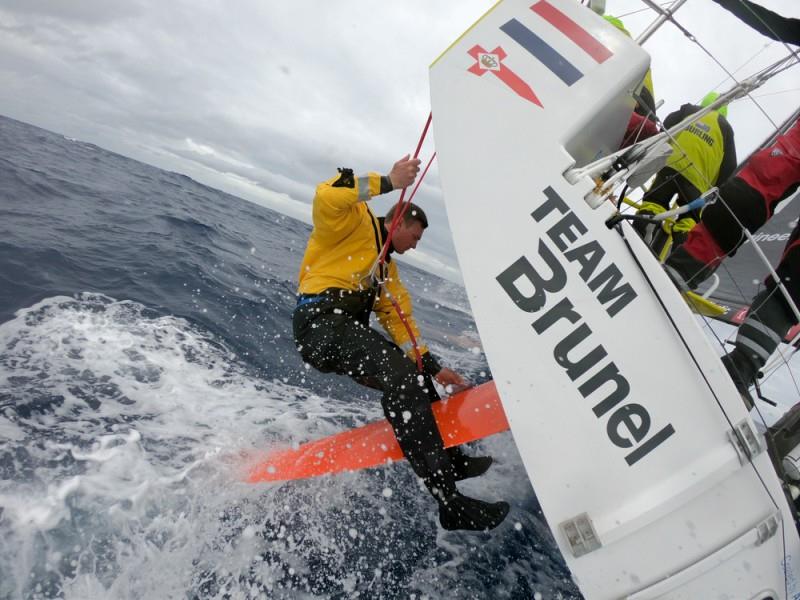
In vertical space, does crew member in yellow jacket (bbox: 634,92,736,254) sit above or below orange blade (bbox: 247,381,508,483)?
above

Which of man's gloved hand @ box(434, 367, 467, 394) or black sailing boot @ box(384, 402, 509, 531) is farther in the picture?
man's gloved hand @ box(434, 367, 467, 394)

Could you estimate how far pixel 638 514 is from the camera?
1.44 meters

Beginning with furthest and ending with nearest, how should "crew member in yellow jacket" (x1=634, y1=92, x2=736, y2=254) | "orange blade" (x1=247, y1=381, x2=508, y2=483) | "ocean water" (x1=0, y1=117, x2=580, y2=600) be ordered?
1. "crew member in yellow jacket" (x1=634, y1=92, x2=736, y2=254)
2. "orange blade" (x1=247, y1=381, x2=508, y2=483)
3. "ocean water" (x1=0, y1=117, x2=580, y2=600)

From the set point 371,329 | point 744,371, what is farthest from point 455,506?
point 744,371

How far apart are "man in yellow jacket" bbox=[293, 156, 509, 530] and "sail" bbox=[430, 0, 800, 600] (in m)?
0.62

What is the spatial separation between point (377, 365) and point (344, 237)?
0.82 meters

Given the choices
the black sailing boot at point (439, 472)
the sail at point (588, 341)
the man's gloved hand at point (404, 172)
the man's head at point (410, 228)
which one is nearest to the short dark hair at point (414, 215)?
the man's head at point (410, 228)

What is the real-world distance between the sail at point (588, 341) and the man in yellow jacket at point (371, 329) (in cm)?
62

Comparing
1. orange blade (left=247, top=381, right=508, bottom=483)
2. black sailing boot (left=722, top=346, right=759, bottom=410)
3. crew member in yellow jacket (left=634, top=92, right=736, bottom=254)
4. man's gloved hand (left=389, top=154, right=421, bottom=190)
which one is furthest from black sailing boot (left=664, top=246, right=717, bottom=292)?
man's gloved hand (left=389, top=154, right=421, bottom=190)

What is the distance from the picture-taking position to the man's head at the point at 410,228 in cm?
283

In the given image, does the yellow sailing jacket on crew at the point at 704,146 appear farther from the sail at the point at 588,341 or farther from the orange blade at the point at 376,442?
the orange blade at the point at 376,442

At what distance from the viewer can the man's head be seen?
283cm

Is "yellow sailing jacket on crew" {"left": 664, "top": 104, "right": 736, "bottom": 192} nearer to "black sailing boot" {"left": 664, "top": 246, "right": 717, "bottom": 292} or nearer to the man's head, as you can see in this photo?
"black sailing boot" {"left": 664, "top": 246, "right": 717, "bottom": 292}

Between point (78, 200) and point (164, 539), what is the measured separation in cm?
988
